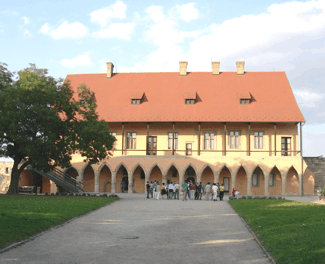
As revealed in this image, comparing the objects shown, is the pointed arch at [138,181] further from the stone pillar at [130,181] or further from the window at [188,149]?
the window at [188,149]

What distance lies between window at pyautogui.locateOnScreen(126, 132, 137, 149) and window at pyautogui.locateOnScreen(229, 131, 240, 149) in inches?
394

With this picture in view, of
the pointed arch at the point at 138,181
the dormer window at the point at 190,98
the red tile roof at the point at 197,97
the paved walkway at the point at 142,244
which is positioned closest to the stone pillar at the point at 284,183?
the red tile roof at the point at 197,97

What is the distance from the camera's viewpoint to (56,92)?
2956 centimetres

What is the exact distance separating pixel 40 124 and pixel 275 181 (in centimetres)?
2477

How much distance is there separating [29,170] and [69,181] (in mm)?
5049

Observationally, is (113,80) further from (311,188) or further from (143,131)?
(311,188)

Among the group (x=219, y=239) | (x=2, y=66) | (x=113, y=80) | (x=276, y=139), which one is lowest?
(x=219, y=239)

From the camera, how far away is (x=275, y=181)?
42.4 m

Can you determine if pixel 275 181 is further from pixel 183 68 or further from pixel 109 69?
pixel 109 69

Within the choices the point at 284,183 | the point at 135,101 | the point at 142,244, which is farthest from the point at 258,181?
the point at 142,244

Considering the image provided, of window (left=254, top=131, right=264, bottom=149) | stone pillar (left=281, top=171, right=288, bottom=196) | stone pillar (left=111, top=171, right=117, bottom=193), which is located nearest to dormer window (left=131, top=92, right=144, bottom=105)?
stone pillar (left=111, top=171, right=117, bottom=193)

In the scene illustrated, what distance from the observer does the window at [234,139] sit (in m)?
43.2

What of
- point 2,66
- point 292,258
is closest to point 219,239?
point 292,258

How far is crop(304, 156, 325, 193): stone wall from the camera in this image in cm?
4284
